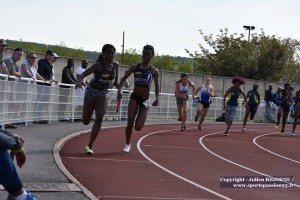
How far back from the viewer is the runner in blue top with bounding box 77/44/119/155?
1221 centimetres

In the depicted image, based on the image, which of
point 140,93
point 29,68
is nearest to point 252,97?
point 29,68

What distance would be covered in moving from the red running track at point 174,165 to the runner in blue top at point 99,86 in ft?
2.03

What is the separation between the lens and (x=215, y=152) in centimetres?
1530

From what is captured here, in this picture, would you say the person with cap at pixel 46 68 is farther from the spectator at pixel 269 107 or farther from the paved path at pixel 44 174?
the spectator at pixel 269 107

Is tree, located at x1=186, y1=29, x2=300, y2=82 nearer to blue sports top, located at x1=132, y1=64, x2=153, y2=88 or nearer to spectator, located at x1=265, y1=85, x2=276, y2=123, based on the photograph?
spectator, located at x1=265, y1=85, x2=276, y2=123

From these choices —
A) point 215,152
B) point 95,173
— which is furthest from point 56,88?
point 95,173

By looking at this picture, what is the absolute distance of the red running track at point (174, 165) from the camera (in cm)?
924

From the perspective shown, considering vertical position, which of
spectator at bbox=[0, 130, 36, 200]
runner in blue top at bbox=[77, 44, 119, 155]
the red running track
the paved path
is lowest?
the red running track

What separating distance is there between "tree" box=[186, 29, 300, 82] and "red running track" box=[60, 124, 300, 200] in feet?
138

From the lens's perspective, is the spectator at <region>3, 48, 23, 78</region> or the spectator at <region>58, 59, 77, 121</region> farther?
the spectator at <region>58, 59, 77, 121</region>

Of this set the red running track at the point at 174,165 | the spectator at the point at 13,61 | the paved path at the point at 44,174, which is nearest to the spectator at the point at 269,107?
the red running track at the point at 174,165

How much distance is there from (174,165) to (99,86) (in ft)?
6.72

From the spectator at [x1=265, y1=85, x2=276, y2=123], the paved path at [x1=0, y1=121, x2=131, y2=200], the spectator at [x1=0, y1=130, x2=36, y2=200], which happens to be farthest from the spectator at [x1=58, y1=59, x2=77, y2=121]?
the spectator at [x1=265, y1=85, x2=276, y2=123]

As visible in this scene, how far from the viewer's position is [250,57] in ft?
201
